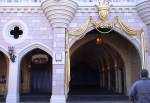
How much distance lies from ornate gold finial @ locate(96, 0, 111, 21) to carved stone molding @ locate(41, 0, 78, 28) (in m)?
1.15

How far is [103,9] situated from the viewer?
12492mm

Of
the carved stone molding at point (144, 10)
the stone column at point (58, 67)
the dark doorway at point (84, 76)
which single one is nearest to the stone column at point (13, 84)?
the stone column at point (58, 67)

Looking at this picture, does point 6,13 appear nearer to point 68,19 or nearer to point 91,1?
point 68,19

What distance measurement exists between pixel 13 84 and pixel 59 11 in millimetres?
3662

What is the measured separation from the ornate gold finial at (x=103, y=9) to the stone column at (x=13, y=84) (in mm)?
4177

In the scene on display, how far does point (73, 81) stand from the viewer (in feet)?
96.0

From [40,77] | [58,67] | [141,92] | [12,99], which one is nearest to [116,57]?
[40,77]

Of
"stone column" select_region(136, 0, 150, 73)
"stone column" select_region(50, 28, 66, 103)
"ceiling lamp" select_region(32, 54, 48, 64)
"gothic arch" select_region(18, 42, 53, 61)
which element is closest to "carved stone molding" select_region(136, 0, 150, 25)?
"stone column" select_region(136, 0, 150, 73)

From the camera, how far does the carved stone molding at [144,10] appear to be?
1241 centimetres

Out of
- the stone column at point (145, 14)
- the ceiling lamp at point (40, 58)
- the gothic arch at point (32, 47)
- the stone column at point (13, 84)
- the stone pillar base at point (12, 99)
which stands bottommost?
the stone pillar base at point (12, 99)

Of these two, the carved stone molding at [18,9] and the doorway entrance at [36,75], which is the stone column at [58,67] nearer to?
the carved stone molding at [18,9]

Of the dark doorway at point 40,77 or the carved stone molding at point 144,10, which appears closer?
the carved stone molding at point 144,10

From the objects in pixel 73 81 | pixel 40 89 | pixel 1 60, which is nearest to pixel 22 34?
pixel 1 60

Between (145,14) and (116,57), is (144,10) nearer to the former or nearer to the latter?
(145,14)
